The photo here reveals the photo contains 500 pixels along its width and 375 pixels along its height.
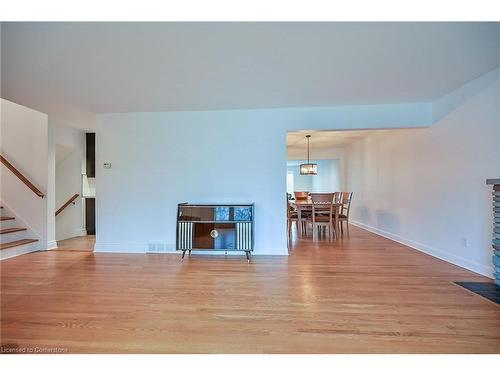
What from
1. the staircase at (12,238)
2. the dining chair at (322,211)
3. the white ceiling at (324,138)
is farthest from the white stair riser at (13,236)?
the white ceiling at (324,138)

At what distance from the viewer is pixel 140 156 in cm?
408

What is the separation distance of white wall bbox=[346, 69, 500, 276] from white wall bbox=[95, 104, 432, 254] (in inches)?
47.6

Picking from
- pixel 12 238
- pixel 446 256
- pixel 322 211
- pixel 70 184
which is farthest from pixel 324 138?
pixel 12 238

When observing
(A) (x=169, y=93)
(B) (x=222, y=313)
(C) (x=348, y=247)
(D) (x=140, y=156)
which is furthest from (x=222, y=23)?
(C) (x=348, y=247)

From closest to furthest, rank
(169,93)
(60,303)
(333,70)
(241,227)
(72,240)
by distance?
(60,303), (333,70), (169,93), (241,227), (72,240)

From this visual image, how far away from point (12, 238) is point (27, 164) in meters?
1.27

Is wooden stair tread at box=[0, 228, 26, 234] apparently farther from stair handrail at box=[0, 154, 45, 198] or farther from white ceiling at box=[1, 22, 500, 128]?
white ceiling at box=[1, 22, 500, 128]

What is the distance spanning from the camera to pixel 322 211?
5.44 metres

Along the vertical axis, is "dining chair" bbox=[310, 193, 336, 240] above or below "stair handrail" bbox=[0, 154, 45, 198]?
below

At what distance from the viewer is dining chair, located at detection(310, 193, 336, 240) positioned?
15.8 feet

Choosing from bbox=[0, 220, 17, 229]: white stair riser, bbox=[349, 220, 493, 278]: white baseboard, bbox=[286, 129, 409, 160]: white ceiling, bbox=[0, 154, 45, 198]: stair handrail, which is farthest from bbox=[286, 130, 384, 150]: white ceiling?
bbox=[0, 220, 17, 229]: white stair riser

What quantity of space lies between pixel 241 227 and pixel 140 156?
6.78 feet

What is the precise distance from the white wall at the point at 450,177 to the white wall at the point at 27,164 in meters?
6.20
